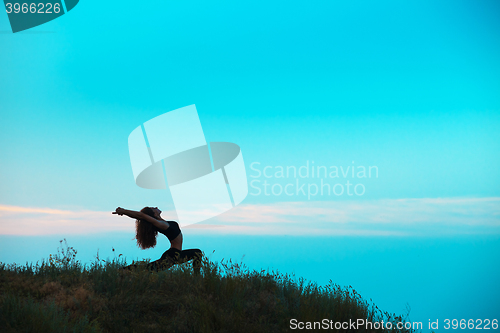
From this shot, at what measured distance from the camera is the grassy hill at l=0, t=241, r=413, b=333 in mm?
7273

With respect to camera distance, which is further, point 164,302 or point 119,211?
point 119,211

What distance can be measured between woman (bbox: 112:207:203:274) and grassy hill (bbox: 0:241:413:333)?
371 mm

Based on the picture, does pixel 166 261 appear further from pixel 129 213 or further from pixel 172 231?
pixel 129 213

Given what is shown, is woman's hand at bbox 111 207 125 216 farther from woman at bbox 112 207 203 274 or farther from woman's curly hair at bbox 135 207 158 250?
woman's curly hair at bbox 135 207 158 250

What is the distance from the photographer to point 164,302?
319 inches

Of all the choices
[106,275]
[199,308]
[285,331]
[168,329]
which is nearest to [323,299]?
[285,331]

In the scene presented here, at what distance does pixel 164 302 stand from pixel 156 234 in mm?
3177

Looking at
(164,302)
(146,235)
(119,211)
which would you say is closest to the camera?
(164,302)

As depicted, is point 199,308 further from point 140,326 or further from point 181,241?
point 181,241

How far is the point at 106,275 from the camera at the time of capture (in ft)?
30.4

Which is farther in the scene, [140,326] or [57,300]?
[57,300]

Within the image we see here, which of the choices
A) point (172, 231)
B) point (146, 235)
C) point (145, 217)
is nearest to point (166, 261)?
point (172, 231)

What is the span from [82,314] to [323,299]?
4.97 metres

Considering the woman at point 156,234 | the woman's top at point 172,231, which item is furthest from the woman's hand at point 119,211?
the woman's top at point 172,231
